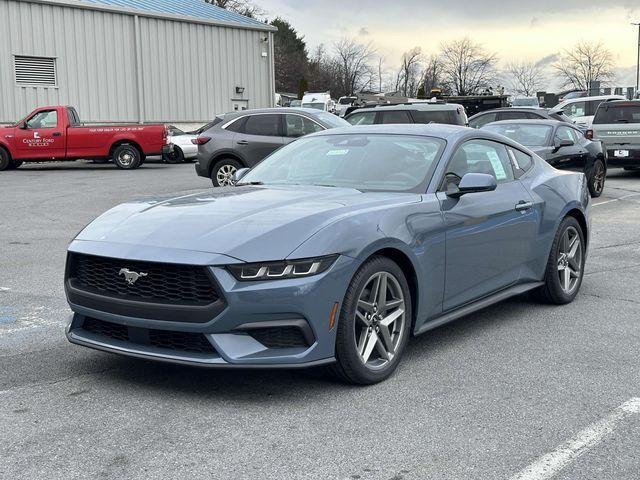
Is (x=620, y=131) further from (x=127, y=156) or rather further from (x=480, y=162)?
(x=480, y=162)

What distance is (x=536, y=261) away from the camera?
611 centimetres

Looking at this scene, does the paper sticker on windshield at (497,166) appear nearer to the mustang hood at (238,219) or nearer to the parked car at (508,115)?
the mustang hood at (238,219)

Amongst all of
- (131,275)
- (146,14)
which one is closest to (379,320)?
(131,275)

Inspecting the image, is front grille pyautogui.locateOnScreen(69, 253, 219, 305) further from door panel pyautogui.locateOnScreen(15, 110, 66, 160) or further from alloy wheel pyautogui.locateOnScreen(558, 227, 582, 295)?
door panel pyautogui.locateOnScreen(15, 110, 66, 160)

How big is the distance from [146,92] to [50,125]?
9.95 m

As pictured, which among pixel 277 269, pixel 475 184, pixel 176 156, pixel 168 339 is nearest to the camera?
pixel 277 269

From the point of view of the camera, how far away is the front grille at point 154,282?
4.02 metres

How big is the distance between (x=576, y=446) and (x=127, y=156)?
20.4 m

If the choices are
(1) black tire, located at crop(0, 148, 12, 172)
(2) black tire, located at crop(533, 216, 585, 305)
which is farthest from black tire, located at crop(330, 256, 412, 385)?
(1) black tire, located at crop(0, 148, 12, 172)

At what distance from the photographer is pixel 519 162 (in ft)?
20.5

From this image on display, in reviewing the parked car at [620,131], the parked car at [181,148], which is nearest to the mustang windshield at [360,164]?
the parked car at [620,131]

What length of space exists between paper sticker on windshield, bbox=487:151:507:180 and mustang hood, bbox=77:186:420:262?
3.91 ft

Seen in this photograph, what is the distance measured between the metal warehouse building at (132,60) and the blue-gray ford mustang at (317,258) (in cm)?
2485

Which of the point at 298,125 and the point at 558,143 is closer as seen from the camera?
the point at 558,143
